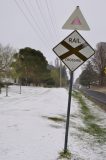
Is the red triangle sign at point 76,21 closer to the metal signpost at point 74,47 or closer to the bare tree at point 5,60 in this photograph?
the metal signpost at point 74,47

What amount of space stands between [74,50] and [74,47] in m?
0.08

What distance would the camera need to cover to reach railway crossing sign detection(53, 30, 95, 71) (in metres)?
9.66

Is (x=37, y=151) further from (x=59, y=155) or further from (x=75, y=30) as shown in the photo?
(x=75, y=30)

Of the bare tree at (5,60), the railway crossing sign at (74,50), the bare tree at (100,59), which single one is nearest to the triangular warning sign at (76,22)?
the railway crossing sign at (74,50)

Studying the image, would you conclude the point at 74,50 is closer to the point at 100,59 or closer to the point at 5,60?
the point at 5,60

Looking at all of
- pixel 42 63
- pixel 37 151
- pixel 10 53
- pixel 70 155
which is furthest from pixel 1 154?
pixel 42 63

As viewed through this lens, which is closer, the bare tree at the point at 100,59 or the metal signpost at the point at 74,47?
the metal signpost at the point at 74,47

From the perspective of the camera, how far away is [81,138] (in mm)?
12148

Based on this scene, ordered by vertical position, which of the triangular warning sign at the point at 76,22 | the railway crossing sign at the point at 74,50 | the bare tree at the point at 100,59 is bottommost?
the railway crossing sign at the point at 74,50

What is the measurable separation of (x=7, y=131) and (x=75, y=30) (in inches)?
153

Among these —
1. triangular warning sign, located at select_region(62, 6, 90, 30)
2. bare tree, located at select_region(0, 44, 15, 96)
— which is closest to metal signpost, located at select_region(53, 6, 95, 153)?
triangular warning sign, located at select_region(62, 6, 90, 30)

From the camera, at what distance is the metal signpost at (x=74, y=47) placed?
9.59m

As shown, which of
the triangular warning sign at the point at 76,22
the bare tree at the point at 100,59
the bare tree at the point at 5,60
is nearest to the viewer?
the triangular warning sign at the point at 76,22

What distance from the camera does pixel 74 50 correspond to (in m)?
9.72
